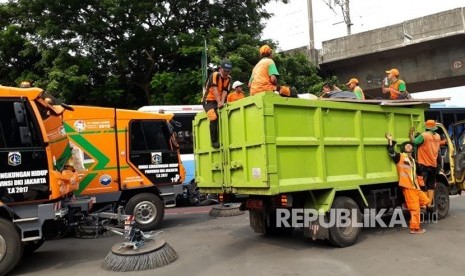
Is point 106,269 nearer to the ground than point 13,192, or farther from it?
nearer to the ground

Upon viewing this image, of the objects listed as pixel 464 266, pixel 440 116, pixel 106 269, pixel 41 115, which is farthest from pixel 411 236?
pixel 440 116

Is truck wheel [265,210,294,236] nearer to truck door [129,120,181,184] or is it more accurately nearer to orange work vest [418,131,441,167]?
orange work vest [418,131,441,167]

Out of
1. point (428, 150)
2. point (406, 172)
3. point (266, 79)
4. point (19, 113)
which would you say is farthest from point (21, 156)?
point (428, 150)

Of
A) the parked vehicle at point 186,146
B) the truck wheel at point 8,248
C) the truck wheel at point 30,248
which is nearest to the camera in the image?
the truck wheel at point 8,248

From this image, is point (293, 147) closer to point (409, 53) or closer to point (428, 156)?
point (428, 156)

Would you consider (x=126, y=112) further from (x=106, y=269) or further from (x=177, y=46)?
(x=177, y=46)

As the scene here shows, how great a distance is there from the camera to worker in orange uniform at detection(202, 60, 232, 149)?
682 cm

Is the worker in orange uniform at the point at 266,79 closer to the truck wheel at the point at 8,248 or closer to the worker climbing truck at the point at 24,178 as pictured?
the worker climbing truck at the point at 24,178

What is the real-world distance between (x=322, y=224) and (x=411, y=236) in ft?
5.99

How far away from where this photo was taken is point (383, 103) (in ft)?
24.6

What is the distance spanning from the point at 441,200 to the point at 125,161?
629 centimetres

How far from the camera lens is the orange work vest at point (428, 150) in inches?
319

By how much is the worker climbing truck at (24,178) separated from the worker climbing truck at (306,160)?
2.35 m

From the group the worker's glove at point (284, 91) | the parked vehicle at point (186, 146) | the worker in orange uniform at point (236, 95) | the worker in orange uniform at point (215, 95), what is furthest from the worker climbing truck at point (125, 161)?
the worker's glove at point (284, 91)
